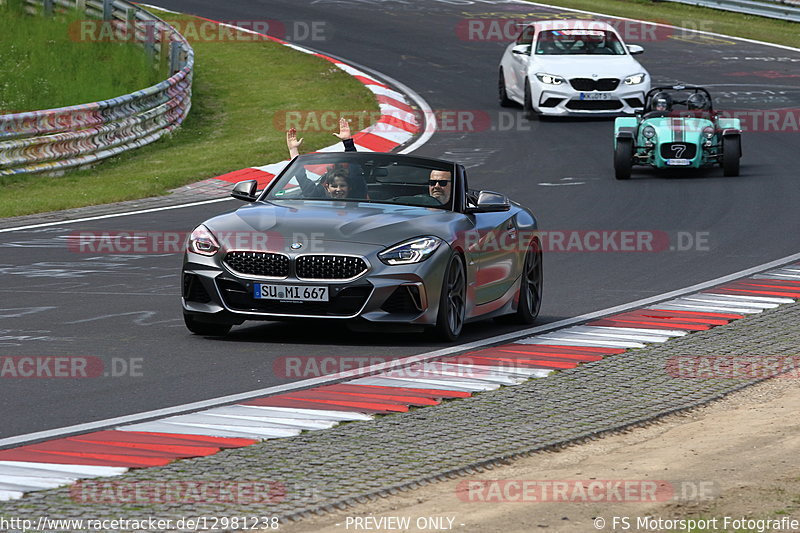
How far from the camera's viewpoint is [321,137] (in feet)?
85.1

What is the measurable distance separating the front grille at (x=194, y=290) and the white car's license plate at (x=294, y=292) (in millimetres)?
468

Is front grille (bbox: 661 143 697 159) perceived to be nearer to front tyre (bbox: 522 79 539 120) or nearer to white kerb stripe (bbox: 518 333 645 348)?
front tyre (bbox: 522 79 539 120)

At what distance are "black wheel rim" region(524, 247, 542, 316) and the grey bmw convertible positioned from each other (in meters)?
A: 0.43

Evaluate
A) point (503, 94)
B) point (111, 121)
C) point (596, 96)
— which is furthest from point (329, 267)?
point (503, 94)

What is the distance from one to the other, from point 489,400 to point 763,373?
2.08 m

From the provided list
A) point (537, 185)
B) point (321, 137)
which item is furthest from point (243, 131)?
point (537, 185)

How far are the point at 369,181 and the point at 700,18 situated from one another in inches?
1311

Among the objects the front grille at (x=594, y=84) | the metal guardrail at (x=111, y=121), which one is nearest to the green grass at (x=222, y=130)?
the metal guardrail at (x=111, y=121)

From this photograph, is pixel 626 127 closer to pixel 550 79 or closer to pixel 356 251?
pixel 550 79

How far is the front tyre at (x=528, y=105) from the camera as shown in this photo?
28.0 meters

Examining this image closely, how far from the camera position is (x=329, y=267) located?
10.3 metres

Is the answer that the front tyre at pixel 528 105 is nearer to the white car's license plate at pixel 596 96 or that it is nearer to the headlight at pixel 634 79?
the white car's license plate at pixel 596 96

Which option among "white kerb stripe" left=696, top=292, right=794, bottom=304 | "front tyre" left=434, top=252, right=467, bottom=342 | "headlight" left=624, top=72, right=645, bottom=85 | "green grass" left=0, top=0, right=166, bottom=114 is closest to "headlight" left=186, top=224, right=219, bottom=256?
"front tyre" left=434, top=252, right=467, bottom=342

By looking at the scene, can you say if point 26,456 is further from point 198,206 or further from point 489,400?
point 198,206
